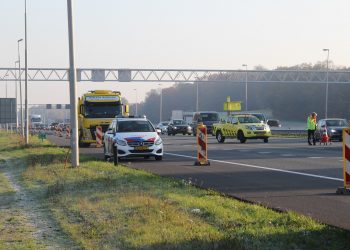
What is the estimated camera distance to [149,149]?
990 inches

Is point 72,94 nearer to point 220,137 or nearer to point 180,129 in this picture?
point 220,137

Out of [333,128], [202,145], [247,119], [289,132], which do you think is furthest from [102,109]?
[289,132]

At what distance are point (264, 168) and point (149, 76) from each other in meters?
88.4

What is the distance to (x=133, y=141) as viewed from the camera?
24906mm

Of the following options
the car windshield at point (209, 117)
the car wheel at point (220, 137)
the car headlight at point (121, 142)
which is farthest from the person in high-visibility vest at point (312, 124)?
the car windshield at point (209, 117)

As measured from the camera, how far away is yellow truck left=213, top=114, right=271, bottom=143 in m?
41.2

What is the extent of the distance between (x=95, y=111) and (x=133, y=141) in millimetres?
14985

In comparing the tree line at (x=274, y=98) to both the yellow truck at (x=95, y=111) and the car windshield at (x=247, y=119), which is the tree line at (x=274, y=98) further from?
the yellow truck at (x=95, y=111)

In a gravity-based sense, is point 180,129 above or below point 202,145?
below

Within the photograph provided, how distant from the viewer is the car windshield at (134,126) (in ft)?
86.2

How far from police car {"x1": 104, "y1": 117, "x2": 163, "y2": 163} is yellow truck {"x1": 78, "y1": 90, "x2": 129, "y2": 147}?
1278 centimetres

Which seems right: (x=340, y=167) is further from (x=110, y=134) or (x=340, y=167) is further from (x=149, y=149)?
(x=110, y=134)

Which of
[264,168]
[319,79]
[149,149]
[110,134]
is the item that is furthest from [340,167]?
[319,79]

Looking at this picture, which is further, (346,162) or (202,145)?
(202,145)
